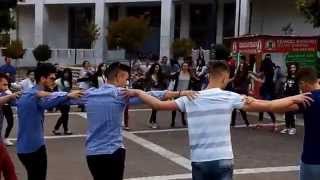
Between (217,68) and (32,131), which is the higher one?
(217,68)

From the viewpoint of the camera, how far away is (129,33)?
48094 mm

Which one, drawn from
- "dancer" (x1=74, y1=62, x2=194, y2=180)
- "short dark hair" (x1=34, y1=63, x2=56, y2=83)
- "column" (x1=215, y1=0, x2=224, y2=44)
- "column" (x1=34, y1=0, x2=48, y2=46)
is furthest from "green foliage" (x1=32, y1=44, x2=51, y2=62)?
"dancer" (x1=74, y1=62, x2=194, y2=180)

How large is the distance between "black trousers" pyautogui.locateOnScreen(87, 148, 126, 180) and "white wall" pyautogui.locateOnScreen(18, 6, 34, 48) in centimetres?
Answer: 5887

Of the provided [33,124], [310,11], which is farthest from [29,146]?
[310,11]

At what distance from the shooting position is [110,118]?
5754mm

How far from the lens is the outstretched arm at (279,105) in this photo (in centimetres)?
505

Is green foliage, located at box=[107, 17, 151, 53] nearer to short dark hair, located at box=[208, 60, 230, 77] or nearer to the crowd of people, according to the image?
the crowd of people

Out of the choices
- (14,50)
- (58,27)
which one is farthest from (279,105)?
(58,27)

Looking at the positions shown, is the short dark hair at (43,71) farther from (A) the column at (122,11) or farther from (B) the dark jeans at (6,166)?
(A) the column at (122,11)

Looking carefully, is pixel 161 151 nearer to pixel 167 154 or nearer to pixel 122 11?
pixel 167 154

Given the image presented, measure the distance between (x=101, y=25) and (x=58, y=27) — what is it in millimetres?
8763

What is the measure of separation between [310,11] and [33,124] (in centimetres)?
1479

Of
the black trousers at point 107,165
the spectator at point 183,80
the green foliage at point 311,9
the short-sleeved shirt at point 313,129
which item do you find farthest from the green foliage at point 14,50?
the short-sleeved shirt at point 313,129

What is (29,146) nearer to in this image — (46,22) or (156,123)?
(156,123)
